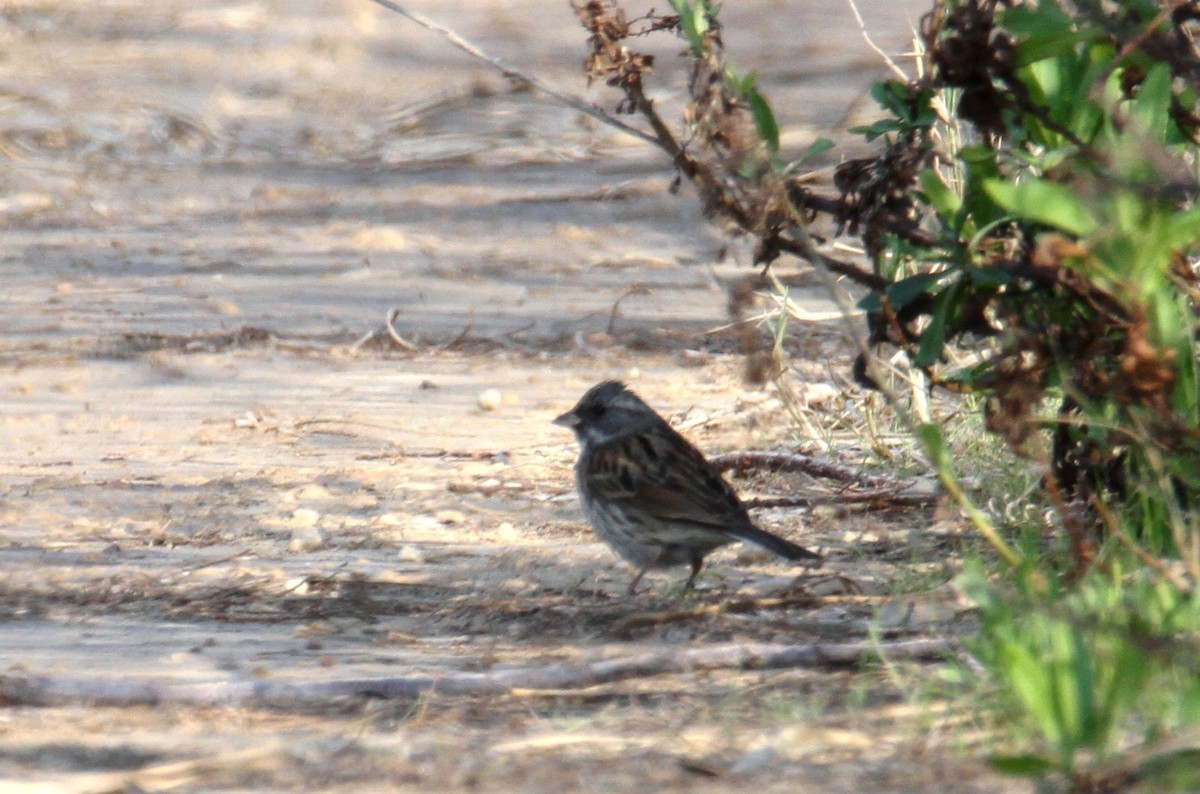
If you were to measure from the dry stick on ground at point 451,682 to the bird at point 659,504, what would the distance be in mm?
874

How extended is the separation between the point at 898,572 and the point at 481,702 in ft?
4.74

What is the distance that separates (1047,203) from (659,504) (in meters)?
2.35

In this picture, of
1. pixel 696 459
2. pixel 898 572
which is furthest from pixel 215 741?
pixel 696 459

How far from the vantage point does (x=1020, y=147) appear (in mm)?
4207

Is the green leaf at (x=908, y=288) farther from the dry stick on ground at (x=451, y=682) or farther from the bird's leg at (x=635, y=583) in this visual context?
the bird's leg at (x=635, y=583)

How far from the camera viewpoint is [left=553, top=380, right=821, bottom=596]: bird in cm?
525

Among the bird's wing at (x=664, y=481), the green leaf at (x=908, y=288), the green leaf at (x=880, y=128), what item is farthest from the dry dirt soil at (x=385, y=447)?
the green leaf at (x=908, y=288)

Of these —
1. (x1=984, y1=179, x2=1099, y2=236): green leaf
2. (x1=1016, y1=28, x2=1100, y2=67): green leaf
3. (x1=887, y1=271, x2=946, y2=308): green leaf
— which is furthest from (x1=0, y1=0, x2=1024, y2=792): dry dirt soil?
(x1=984, y1=179, x2=1099, y2=236): green leaf

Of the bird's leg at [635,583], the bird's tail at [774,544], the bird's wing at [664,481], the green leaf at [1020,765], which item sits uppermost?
the green leaf at [1020,765]

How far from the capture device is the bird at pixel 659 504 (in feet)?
17.2

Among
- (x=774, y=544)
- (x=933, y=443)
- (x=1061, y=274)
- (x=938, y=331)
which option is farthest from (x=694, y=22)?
(x=774, y=544)

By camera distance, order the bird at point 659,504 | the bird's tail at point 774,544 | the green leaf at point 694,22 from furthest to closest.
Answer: the bird at point 659,504
the bird's tail at point 774,544
the green leaf at point 694,22

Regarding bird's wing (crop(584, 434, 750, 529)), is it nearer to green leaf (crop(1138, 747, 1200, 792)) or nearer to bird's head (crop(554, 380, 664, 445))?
bird's head (crop(554, 380, 664, 445))

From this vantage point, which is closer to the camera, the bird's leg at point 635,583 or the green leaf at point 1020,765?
the green leaf at point 1020,765
